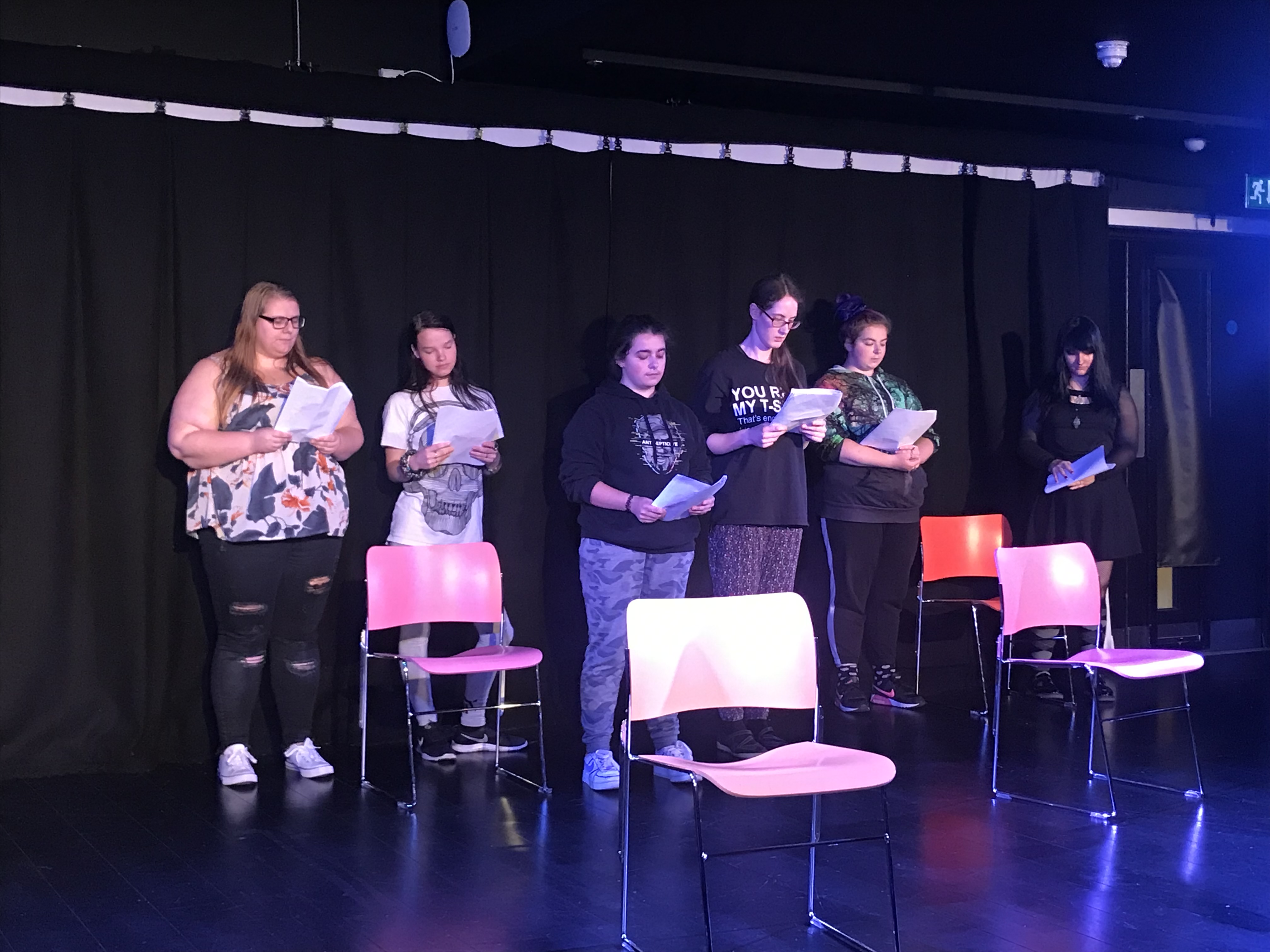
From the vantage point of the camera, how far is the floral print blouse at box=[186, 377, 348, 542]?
186 inches

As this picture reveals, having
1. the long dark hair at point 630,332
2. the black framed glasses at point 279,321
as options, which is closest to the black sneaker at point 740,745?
the long dark hair at point 630,332

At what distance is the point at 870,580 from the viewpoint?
603 centimetres

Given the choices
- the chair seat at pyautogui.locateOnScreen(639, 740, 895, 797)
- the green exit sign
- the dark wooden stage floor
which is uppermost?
the green exit sign

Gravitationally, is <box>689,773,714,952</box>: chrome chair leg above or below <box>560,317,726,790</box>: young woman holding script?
below

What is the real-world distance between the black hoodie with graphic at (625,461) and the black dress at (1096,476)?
229 centimetres

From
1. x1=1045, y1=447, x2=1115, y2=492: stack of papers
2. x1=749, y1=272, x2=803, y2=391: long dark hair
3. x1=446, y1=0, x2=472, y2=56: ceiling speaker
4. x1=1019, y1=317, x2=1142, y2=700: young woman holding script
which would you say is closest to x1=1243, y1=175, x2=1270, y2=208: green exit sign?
x1=1019, y1=317, x2=1142, y2=700: young woman holding script

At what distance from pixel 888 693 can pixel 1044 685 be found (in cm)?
82

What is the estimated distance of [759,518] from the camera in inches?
199

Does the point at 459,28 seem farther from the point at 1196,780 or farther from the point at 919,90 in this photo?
the point at 1196,780

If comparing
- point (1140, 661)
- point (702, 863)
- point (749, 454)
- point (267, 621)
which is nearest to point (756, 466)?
point (749, 454)

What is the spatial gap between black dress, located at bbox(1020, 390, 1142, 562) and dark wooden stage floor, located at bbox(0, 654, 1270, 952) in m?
1.30

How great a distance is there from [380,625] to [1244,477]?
5.39m

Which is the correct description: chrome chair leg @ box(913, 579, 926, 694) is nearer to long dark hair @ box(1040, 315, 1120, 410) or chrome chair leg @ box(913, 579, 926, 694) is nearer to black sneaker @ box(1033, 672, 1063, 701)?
black sneaker @ box(1033, 672, 1063, 701)

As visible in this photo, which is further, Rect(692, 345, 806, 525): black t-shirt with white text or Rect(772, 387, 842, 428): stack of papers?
Rect(692, 345, 806, 525): black t-shirt with white text
